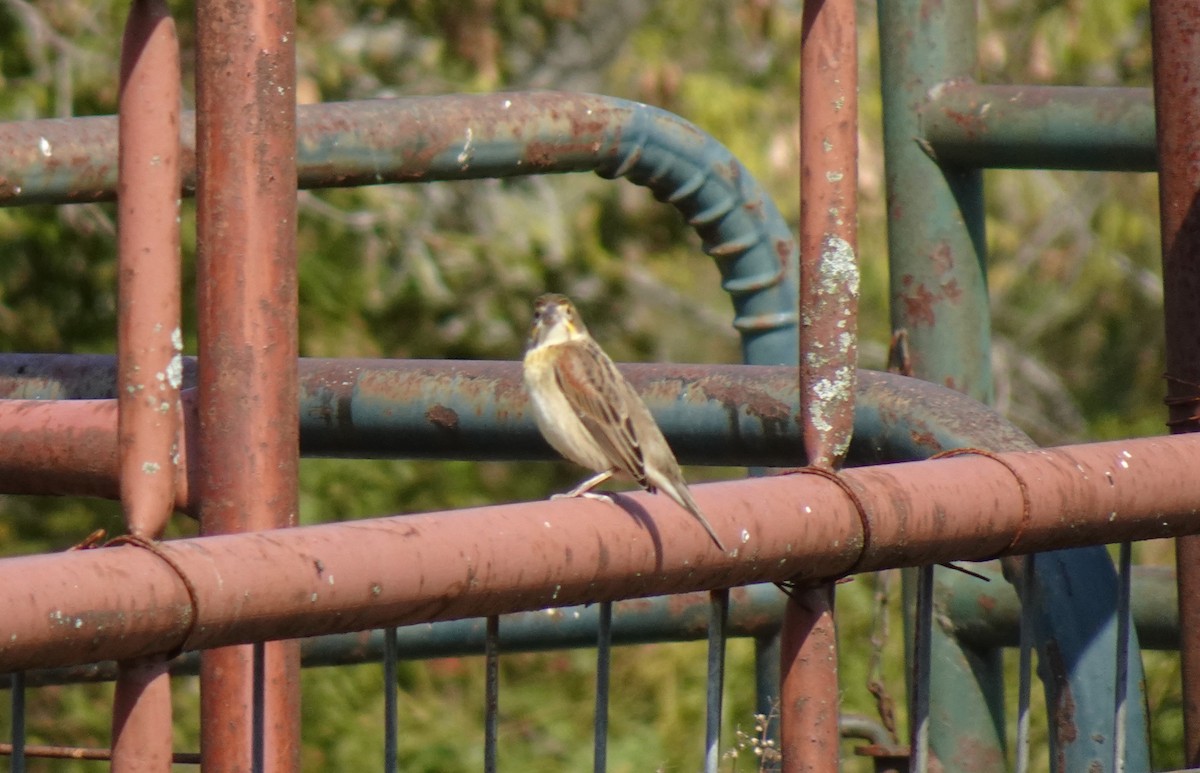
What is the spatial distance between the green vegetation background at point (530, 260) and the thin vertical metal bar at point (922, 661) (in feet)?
8.37

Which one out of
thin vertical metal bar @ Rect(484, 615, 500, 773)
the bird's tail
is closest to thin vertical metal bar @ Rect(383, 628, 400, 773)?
thin vertical metal bar @ Rect(484, 615, 500, 773)

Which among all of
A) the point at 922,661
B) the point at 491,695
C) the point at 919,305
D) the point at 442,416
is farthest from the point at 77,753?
the point at 919,305

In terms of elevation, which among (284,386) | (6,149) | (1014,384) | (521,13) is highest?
(521,13)

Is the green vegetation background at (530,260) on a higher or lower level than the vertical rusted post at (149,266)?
higher

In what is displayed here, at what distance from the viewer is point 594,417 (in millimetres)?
3539

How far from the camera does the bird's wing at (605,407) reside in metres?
3.41

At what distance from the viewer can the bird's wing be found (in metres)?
3.41

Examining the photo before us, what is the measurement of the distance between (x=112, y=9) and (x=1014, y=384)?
8861mm

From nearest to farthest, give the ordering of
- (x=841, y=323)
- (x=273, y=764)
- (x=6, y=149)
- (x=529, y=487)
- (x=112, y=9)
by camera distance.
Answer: (x=273, y=764) < (x=841, y=323) < (x=6, y=149) < (x=112, y=9) < (x=529, y=487)

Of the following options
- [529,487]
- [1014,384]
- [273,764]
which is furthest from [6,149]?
[1014,384]

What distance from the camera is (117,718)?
5.68 feet

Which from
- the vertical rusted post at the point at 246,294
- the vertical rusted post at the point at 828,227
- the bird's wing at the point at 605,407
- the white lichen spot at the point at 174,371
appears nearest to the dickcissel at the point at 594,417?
the bird's wing at the point at 605,407

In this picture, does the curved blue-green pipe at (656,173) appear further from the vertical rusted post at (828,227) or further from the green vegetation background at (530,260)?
the green vegetation background at (530,260)

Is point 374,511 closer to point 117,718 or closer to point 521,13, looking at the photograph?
Result: point 521,13
